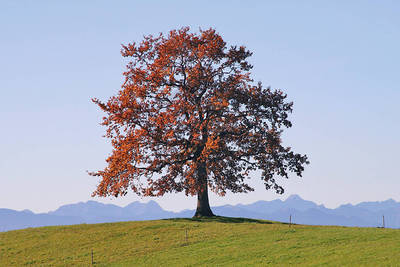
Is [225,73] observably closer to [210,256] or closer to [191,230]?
[191,230]

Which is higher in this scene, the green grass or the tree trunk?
the tree trunk

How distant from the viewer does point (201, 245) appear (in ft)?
141

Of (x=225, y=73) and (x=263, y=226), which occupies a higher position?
(x=225, y=73)

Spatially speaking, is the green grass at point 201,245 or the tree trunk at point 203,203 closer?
the green grass at point 201,245

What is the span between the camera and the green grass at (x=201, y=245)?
36.2 m

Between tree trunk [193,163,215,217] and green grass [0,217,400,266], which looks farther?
tree trunk [193,163,215,217]

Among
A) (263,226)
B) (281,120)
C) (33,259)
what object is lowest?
(33,259)

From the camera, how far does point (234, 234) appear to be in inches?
1813

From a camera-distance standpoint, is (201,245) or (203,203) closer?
(201,245)

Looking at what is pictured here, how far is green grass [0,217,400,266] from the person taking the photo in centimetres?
3625

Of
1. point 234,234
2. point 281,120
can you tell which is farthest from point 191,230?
point 281,120

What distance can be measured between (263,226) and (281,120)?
526 inches

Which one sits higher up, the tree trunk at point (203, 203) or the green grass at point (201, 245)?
the tree trunk at point (203, 203)

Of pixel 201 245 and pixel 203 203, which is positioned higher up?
pixel 203 203
